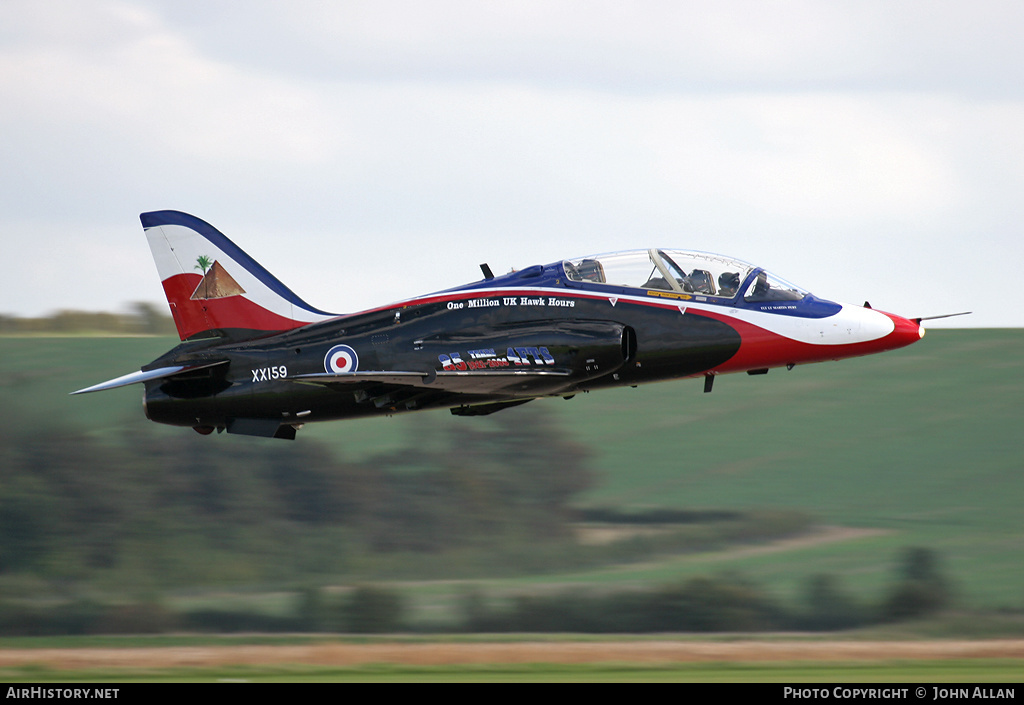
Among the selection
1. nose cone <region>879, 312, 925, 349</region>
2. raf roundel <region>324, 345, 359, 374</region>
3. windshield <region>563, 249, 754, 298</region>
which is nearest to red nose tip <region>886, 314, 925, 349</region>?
nose cone <region>879, 312, 925, 349</region>

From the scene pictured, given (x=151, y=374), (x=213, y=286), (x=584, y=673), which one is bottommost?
(x=584, y=673)

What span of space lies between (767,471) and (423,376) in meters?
46.5

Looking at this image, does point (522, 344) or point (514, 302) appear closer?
point (522, 344)

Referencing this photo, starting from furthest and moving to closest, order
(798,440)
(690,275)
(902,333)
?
(798,440)
(690,275)
(902,333)

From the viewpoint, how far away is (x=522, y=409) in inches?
2574

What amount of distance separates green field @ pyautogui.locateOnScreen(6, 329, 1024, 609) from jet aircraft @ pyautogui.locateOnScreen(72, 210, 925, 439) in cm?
3169

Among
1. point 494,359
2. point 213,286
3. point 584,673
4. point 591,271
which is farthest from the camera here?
point 584,673

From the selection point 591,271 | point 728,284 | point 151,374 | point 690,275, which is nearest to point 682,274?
point 690,275

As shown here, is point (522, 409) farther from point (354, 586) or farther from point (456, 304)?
point (456, 304)

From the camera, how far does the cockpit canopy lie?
18703 millimetres

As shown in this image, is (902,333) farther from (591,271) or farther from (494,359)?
(494,359)

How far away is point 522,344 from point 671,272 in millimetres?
2764

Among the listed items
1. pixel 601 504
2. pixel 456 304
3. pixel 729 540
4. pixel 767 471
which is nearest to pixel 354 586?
pixel 601 504

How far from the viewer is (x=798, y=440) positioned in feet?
213
